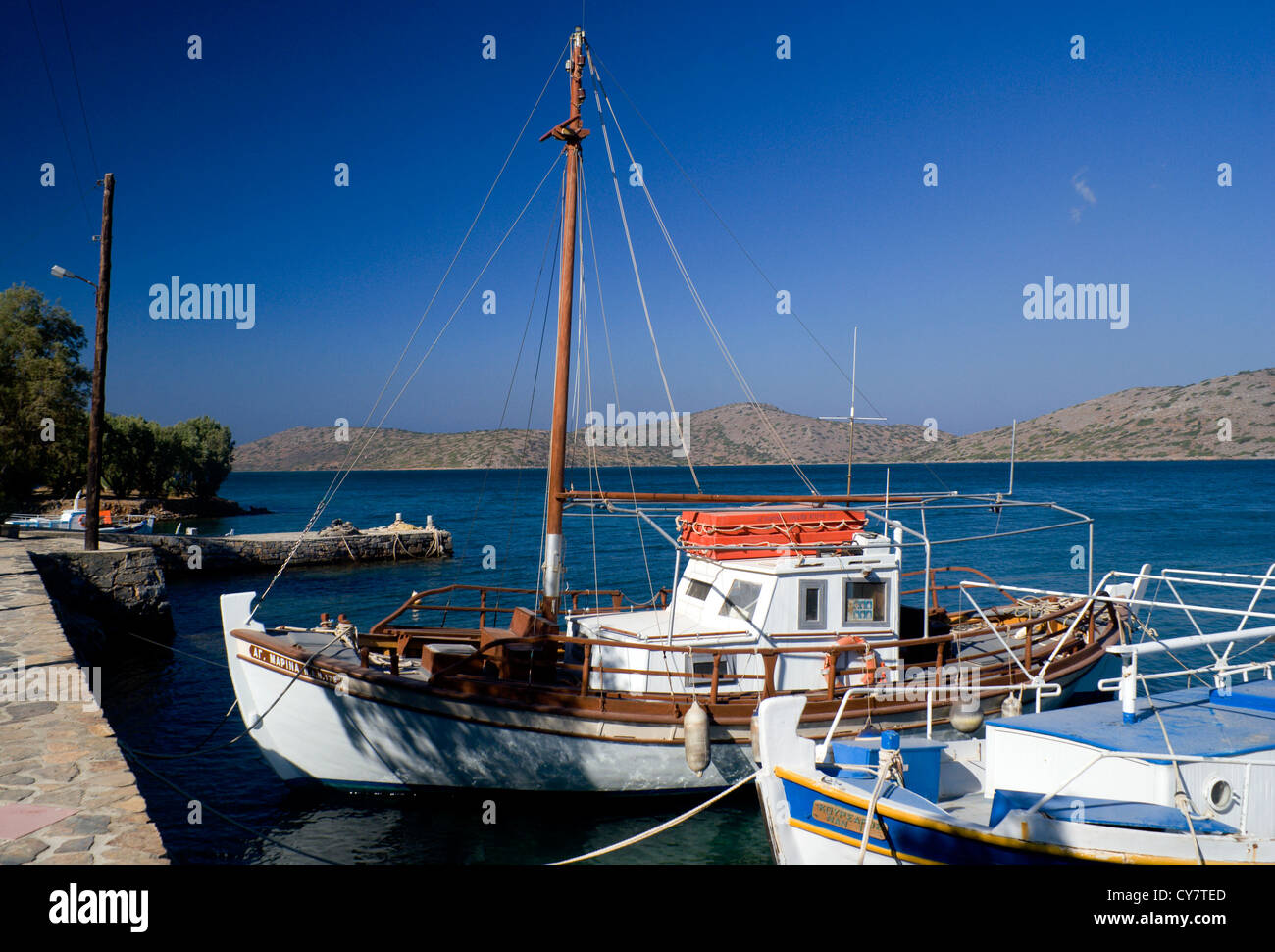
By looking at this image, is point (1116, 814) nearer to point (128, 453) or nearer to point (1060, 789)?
point (1060, 789)

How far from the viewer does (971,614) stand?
57.8 feet

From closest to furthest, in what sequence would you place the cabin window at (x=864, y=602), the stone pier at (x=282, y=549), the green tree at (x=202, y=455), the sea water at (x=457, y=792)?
the sea water at (x=457, y=792)
the cabin window at (x=864, y=602)
the stone pier at (x=282, y=549)
the green tree at (x=202, y=455)

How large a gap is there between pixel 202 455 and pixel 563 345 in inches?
3177

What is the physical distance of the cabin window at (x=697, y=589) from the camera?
44.2 feet

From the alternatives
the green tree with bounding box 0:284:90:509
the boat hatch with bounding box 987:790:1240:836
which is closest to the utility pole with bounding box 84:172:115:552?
the green tree with bounding box 0:284:90:509

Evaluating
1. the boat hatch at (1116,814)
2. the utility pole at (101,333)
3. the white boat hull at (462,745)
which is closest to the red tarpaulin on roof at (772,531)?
the white boat hull at (462,745)

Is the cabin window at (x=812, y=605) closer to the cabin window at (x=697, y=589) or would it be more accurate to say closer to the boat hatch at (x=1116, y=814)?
the cabin window at (x=697, y=589)

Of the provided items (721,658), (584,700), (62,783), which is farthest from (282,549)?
(62,783)

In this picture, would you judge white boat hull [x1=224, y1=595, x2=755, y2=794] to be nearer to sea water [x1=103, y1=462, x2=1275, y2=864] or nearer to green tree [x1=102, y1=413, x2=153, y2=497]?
sea water [x1=103, y1=462, x2=1275, y2=864]

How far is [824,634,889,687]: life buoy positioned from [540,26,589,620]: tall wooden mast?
471 centimetres

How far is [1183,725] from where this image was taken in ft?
28.5

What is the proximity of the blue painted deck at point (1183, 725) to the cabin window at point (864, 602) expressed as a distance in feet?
11.9

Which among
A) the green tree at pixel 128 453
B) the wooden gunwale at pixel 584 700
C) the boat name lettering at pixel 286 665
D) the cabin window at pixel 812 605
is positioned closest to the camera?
the wooden gunwale at pixel 584 700
